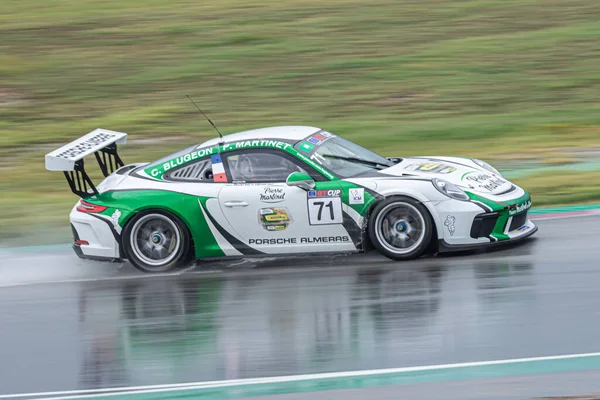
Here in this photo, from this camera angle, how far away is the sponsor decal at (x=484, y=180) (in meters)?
8.95

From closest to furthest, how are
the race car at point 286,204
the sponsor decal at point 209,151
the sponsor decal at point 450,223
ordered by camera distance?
1. the sponsor decal at point 450,223
2. the race car at point 286,204
3. the sponsor decal at point 209,151

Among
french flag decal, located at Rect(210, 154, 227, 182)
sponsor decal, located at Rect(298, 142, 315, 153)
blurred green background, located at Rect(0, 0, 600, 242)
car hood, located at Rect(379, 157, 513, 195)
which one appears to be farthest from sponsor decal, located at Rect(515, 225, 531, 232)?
french flag decal, located at Rect(210, 154, 227, 182)

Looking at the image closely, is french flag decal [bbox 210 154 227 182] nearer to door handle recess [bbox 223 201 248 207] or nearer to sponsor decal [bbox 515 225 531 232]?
door handle recess [bbox 223 201 248 207]

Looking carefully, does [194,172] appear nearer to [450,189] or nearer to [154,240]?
[154,240]

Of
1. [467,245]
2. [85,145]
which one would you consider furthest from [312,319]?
[85,145]

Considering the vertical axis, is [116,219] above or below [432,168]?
below

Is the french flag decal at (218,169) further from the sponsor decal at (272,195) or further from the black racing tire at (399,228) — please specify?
the black racing tire at (399,228)

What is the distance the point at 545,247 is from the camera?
9.02m

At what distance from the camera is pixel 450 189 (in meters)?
8.73

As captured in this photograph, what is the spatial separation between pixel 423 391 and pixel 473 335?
3.42 feet

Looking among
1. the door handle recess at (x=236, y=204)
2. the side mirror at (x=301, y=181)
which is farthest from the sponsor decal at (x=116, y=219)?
the side mirror at (x=301, y=181)

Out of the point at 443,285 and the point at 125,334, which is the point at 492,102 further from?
the point at 125,334

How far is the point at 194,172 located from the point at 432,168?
2.29 m

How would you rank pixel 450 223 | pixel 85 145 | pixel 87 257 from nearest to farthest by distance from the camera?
pixel 450 223 → pixel 87 257 → pixel 85 145
